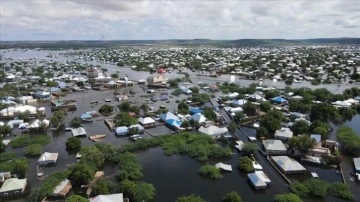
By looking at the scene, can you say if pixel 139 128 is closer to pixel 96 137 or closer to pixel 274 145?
pixel 96 137

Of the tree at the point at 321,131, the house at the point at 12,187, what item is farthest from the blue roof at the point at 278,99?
the house at the point at 12,187

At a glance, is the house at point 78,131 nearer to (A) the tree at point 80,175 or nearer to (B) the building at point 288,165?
(A) the tree at point 80,175

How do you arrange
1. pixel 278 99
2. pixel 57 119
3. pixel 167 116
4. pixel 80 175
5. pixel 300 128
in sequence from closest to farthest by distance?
pixel 80 175
pixel 300 128
pixel 57 119
pixel 167 116
pixel 278 99

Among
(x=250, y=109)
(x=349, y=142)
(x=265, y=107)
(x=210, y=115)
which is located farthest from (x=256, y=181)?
(x=265, y=107)

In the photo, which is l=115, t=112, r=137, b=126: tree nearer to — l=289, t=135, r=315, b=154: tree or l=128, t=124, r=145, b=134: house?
l=128, t=124, r=145, b=134: house

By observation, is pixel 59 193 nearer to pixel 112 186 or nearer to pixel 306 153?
pixel 112 186
